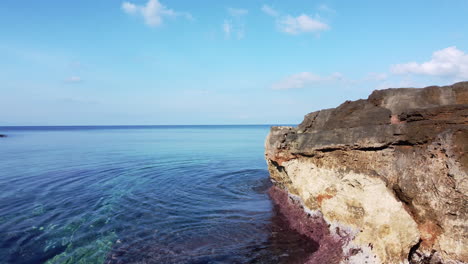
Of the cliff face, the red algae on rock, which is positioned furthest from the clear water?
the cliff face

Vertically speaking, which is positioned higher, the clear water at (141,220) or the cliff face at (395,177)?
the cliff face at (395,177)

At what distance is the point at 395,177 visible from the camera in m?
9.16

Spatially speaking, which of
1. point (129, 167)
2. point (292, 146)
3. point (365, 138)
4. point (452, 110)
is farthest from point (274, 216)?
point (129, 167)

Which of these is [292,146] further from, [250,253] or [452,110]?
[452,110]

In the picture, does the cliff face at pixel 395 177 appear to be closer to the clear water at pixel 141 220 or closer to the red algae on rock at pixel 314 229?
the red algae on rock at pixel 314 229

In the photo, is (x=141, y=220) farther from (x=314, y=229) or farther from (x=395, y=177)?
(x=395, y=177)

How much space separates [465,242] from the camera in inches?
293

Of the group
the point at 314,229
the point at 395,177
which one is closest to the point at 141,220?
the point at 314,229

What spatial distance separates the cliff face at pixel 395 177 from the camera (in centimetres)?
778

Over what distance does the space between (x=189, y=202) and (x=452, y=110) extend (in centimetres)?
1413

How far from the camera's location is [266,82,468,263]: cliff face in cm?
778

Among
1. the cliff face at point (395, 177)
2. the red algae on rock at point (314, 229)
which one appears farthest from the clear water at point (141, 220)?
the cliff face at point (395, 177)

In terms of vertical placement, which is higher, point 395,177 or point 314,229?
point 395,177

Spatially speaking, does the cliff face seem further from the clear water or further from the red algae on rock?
the clear water
